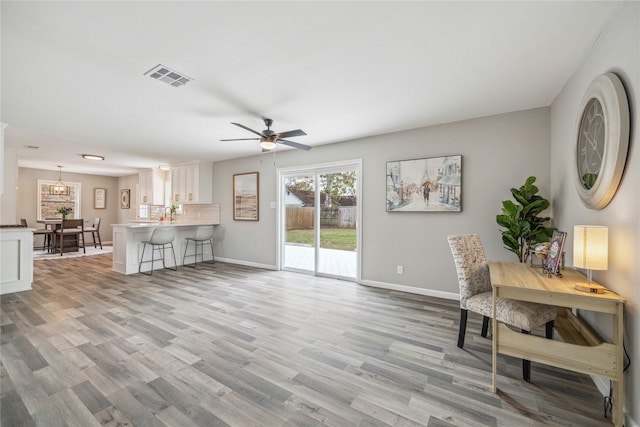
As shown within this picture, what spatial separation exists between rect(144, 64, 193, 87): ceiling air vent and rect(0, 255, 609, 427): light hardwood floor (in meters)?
2.49

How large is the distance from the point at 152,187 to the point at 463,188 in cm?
782

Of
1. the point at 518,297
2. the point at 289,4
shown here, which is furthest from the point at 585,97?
the point at 289,4

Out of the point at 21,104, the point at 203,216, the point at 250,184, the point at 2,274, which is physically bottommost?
the point at 2,274

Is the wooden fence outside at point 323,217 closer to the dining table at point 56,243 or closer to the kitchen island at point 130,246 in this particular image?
the kitchen island at point 130,246

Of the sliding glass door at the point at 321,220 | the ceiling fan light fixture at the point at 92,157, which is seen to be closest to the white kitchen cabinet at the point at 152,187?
the ceiling fan light fixture at the point at 92,157

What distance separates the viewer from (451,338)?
2.63 meters

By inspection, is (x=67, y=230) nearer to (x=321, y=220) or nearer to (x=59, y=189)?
(x=59, y=189)

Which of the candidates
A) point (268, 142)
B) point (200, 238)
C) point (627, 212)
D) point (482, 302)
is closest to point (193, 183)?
point (200, 238)

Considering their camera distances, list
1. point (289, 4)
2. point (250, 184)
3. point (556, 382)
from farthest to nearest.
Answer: point (250, 184)
point (556, 382)
point (289, 4)

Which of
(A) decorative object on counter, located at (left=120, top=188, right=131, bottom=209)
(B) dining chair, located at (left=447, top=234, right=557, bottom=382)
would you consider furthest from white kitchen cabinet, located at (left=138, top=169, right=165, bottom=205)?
(B) dining chair, located at (left=447, top=234, right=557, bottom=382)

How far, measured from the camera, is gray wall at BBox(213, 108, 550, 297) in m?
3.30

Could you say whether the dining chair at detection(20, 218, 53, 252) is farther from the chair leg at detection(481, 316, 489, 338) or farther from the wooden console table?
the wooden console table

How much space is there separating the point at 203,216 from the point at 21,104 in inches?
163

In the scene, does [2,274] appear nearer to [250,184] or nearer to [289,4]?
[250,184]
